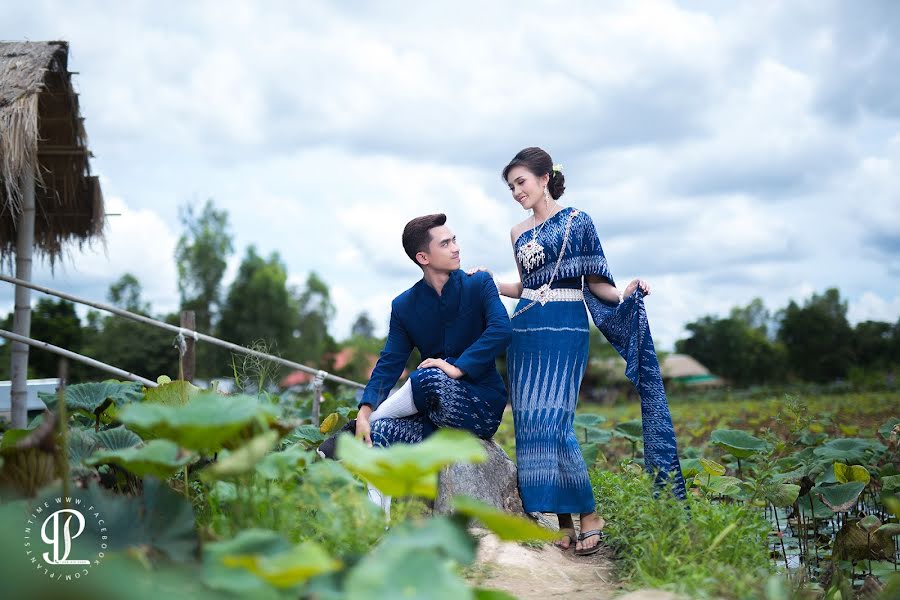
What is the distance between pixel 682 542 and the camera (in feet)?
10.5

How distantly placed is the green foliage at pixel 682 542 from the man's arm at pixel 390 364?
3.75 ft

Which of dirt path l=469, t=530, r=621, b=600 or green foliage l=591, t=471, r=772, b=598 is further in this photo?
dirt path l=469, t=530, r=621, b=600

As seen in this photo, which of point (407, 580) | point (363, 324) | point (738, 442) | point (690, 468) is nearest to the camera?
point (407, 580)

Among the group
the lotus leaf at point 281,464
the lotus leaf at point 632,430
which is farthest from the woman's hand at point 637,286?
the lotus leaf at point 632,430

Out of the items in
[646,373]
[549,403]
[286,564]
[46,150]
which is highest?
[46,150]

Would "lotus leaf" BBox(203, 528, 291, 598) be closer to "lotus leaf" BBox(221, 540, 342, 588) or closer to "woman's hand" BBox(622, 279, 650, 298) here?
"lotus leaf" BBox(221, 540, 342, 588)

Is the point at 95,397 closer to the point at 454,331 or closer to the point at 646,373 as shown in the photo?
the point at 454,331

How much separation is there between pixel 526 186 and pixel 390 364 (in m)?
1.06

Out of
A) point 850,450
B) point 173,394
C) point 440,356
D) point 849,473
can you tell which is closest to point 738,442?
point 849,473

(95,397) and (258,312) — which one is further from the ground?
(258,312)

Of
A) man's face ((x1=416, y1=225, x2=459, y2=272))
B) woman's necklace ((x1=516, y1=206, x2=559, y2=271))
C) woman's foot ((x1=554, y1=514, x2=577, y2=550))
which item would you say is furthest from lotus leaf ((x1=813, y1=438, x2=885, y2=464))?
man's face ((x1=416, y1=225, x2=459, y2=272))

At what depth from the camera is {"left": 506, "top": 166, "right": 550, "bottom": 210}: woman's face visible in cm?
398

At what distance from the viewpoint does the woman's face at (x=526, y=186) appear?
3977 millimetres

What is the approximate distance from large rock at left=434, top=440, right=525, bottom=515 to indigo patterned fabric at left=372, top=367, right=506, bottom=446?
0.18 meters
